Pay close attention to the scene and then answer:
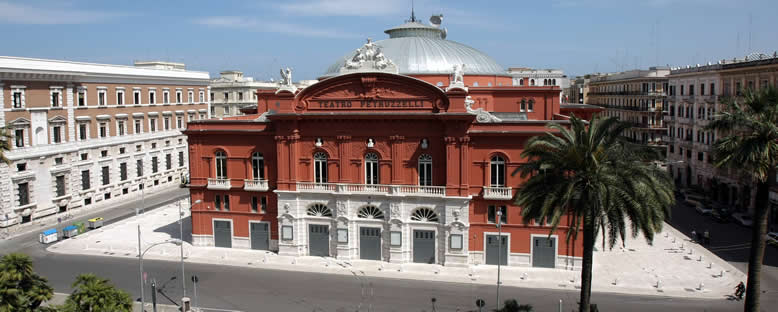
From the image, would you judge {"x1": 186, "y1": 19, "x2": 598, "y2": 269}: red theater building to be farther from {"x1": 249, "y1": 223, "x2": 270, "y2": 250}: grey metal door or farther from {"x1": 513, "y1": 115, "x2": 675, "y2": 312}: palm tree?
{"x1": 513, "y1": 115, "x2": 675, "y2": 312}: palm tree

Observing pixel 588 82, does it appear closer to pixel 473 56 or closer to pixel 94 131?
pixel 473 56

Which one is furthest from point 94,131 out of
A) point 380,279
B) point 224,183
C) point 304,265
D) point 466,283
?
point 466,283

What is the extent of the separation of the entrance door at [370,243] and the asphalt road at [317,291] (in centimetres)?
316

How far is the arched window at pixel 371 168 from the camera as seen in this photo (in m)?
43.5

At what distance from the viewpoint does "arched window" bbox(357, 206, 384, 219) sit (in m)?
43.3

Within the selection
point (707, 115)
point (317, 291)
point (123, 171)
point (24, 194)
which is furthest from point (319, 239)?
point (707, 115)

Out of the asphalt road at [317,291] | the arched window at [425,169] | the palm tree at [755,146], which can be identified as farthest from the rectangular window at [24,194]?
the palm tree at [755,146]

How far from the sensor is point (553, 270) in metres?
41.3

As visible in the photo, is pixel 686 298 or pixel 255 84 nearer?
pixel 686 298

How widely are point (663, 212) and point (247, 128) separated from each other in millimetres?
30890

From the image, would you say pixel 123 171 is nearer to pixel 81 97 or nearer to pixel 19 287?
pixel 81 97

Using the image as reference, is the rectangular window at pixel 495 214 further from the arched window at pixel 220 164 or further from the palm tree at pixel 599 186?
the arched window at pixel 220 164

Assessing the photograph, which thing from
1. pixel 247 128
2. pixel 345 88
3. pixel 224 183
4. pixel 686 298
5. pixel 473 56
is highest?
pixel 473 56

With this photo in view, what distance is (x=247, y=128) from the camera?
150 ft
